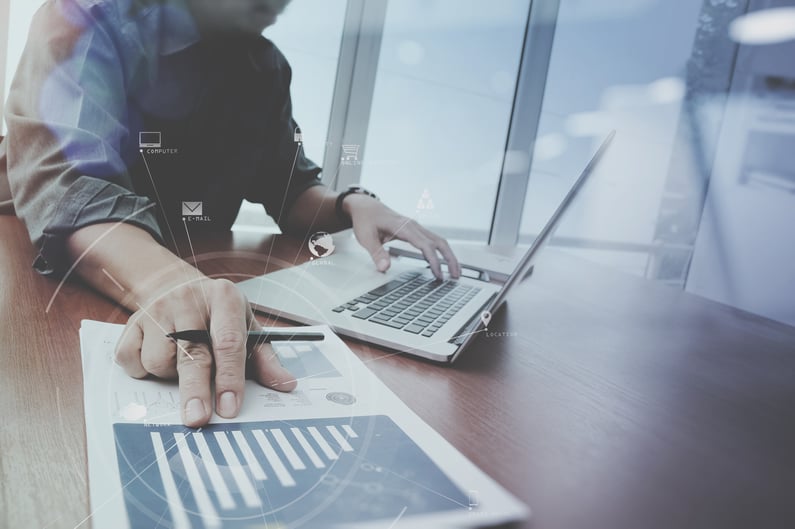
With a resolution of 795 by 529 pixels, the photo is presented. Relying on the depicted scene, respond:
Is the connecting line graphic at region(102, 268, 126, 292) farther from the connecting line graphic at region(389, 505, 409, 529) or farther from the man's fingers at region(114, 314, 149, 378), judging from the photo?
the connecting line graphic at region(389, 505, 409, 529)

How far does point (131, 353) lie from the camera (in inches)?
12.6

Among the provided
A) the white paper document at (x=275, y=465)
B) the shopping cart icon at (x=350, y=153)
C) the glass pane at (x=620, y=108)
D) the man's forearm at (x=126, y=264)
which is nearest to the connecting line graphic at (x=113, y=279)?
the man's forearm at (x=126, y=264)

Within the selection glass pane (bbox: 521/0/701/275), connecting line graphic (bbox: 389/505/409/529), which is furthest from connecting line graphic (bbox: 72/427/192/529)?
glass pane (bbox: 521/0/701/275)

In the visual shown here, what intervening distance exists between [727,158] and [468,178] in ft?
3.53

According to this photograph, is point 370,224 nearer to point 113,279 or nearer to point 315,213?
point 315,213

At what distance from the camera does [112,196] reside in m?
0.48

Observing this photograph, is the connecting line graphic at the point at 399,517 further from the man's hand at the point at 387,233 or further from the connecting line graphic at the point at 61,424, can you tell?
the man's hand at the point at 387,233

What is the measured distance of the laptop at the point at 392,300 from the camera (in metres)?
0.43

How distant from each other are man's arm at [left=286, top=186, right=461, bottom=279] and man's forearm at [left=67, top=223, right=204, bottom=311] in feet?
0.92

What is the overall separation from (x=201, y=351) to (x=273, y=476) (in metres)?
0.11

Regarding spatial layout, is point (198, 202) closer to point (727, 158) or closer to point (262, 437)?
point (262, 437)

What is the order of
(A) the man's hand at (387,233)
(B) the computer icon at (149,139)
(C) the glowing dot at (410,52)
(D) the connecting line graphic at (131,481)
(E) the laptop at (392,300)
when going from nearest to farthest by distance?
(D) the connecting line graphic at (131,481) < (E) the laptop at (392,300) < (B) the computer icon at (149,139) < (A) the man's hand at (387,233) < (C) the glowing dot at (410,52)

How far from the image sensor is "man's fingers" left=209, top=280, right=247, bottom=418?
293 mm

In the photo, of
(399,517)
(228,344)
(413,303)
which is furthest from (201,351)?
(413,303)
